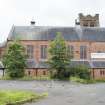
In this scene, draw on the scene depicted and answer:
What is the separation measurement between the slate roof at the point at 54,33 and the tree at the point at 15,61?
12.9 metres

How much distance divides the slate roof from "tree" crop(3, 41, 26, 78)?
12877 millimetres

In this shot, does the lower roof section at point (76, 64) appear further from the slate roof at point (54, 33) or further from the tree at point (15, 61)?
the tree at point (15, 61)

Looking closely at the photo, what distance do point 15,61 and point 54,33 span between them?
1821 centimetres

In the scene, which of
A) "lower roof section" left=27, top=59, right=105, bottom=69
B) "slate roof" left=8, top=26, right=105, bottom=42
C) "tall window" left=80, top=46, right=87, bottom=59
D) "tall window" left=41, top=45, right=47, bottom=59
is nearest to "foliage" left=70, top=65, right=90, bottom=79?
"lower roof section" left=27, top=59, right=105, bottom=69

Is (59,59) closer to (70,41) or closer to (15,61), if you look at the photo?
(15,61)

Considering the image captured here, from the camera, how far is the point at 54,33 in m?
84.4

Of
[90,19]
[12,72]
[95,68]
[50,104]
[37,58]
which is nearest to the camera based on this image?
[50,104]

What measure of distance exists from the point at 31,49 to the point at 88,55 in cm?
1249

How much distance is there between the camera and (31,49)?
275 ft

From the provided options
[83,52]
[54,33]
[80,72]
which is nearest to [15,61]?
[80,72]

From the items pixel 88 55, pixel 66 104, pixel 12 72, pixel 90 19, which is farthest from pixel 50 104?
pixel 90 19

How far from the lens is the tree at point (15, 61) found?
68.3 metres

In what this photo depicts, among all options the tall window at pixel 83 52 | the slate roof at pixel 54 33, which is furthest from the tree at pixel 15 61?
the tall window at pixel 83 52

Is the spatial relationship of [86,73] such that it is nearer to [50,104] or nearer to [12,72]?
[12,72]
